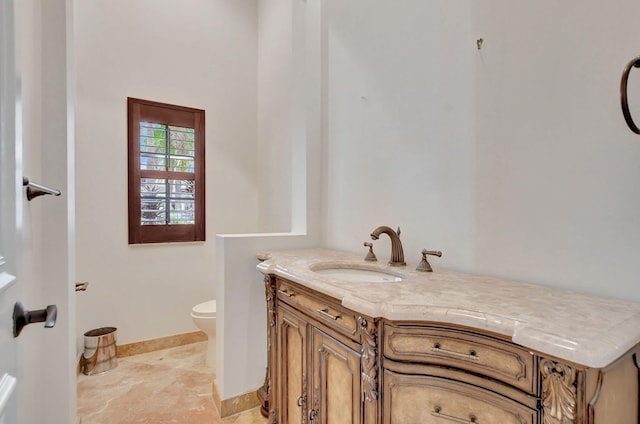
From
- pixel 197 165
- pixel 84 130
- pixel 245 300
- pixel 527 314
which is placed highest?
pixel 84 130

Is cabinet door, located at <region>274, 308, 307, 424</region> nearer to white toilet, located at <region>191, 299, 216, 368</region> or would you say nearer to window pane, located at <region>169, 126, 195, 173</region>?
white toilet, located at <region>191, 299, 216, 368</region>

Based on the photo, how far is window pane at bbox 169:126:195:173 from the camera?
9.41 ft

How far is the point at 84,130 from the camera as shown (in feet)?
8.25

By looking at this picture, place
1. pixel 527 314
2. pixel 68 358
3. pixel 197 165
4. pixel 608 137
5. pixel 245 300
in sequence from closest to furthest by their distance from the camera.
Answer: pixel 527 314 → pixel 608 137 → pixel 68 358 → pixel 245 300 → pixel 197 165

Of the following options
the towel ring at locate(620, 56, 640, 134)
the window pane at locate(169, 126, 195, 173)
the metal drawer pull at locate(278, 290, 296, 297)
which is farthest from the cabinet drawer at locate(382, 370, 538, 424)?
the window pane at locate(169, 126, 195, 173)

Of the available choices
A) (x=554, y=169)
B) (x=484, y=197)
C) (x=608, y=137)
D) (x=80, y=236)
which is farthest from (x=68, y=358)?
(x=608, y=137)

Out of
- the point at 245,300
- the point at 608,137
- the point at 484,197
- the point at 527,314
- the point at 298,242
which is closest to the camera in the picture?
the point at 527,314

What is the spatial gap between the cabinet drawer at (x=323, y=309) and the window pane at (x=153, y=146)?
1.92 m

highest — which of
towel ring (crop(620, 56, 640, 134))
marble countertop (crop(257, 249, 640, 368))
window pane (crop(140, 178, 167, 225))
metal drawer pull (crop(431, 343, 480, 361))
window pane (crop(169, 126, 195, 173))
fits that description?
window pane (crop(169, 126, 195, 173))

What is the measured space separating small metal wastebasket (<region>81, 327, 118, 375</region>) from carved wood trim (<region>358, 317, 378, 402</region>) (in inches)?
92.0

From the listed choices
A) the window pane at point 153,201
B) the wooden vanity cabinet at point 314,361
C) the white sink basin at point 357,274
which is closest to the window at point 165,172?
the window pane at point 153,201

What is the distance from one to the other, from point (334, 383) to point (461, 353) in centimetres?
55

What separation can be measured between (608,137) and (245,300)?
6.07ft

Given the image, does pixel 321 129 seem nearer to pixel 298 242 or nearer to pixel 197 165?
pixel 298 242
